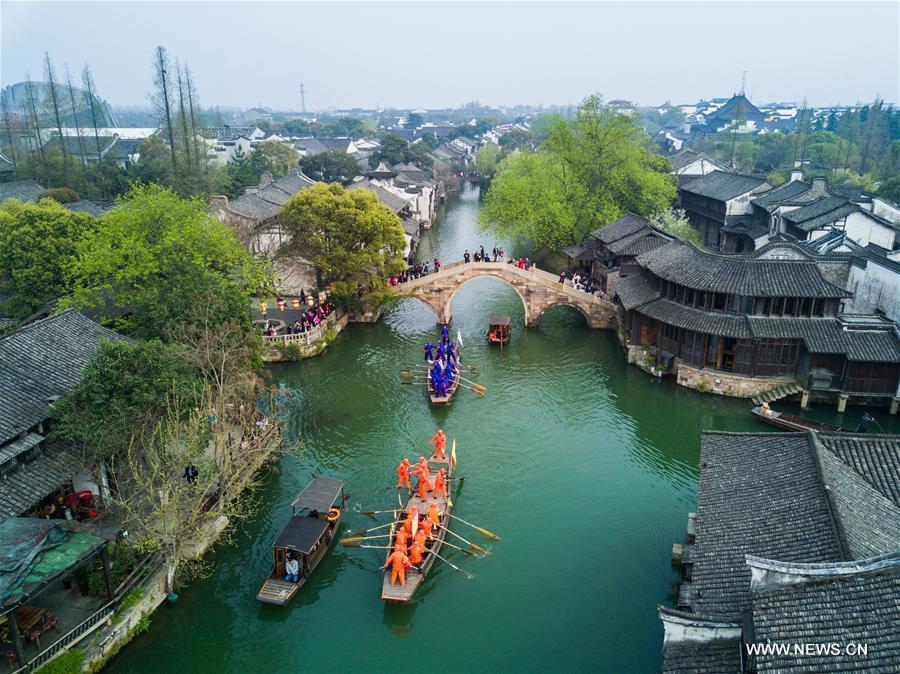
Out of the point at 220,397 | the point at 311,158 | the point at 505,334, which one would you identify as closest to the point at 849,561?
the point at 220,397

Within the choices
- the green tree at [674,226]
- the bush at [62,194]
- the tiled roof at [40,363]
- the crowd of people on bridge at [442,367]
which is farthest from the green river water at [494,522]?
the bush at [62,194]

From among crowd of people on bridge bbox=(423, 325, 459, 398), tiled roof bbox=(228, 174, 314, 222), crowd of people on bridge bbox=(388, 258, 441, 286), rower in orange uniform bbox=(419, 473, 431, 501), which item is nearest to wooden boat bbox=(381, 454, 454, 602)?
rower in orange uniform bbox=(419, 473, 431, 501)

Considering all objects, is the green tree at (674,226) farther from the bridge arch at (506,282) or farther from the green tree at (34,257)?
the green tree at (34,257)

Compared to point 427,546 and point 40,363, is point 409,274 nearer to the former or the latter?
point 40,363

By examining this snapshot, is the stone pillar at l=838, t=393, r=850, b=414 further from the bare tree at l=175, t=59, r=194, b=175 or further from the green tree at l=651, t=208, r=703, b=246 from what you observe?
the bare tree at l=175, t=59, r=194, b=175

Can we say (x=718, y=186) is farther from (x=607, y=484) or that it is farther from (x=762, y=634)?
(x=762, y=634)

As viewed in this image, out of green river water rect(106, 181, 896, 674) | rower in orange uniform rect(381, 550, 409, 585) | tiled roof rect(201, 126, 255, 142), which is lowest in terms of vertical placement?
green river water rect(106, 181, 896, 674)

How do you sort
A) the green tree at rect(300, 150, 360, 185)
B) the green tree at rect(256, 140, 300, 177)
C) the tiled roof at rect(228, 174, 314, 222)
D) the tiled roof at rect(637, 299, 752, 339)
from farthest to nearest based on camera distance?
the green tree at rect(256, 140, 300, 177) → the green tree at rect(300, 150, 360, 185) → the tiled roof at rect(228, 174, 314, 222) → the tiled roof at rect(637, 299, 752, 339)
